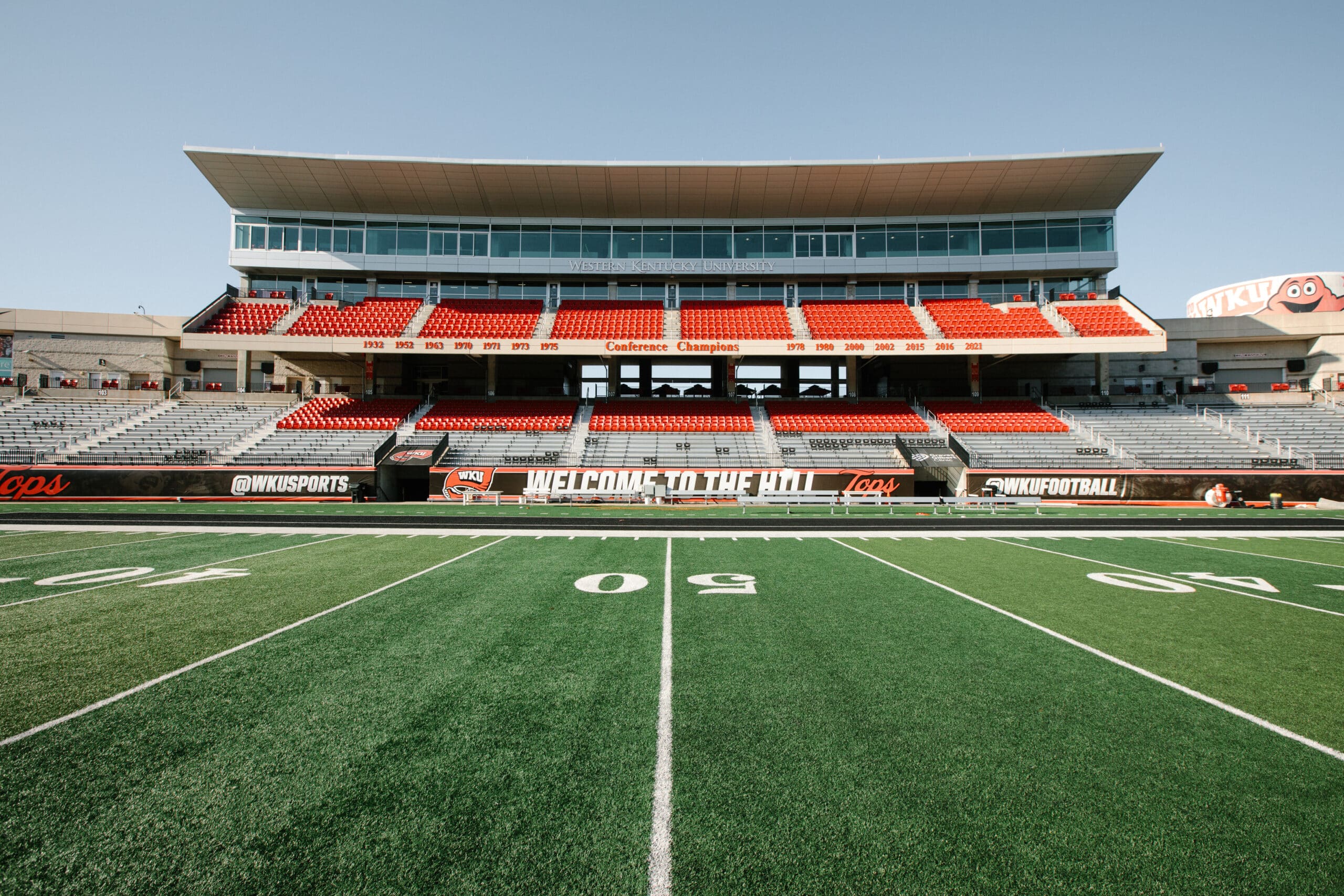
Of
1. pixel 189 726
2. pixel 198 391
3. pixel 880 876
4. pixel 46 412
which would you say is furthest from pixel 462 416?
pixel 880 876

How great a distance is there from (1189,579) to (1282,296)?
76442 millimetres

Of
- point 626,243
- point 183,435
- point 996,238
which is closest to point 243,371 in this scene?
point 183,435

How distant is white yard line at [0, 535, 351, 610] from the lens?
6.86 metres

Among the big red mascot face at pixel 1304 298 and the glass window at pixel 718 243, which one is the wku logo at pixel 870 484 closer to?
the glass window at pixel 718 243

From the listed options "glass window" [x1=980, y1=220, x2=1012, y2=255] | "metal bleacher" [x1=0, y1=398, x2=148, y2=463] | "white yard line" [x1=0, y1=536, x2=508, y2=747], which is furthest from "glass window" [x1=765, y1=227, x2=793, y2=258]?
"metal bleacher" [x1=0, y1=398, x2=148, y2=463]

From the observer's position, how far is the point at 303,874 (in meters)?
2.46

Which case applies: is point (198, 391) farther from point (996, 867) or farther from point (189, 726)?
point (996, 867)

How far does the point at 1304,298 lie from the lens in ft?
186

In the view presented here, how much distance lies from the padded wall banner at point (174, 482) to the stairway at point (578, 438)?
8.70 meters

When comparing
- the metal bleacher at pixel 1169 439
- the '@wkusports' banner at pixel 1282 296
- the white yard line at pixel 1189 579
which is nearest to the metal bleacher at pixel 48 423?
the white yard line at pixel 1189 579

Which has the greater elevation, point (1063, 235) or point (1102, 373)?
point (1063, 235)

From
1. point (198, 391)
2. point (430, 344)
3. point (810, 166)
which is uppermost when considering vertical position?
point (810, 166)

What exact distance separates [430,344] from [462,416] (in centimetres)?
418

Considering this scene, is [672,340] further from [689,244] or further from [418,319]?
[418,319]
